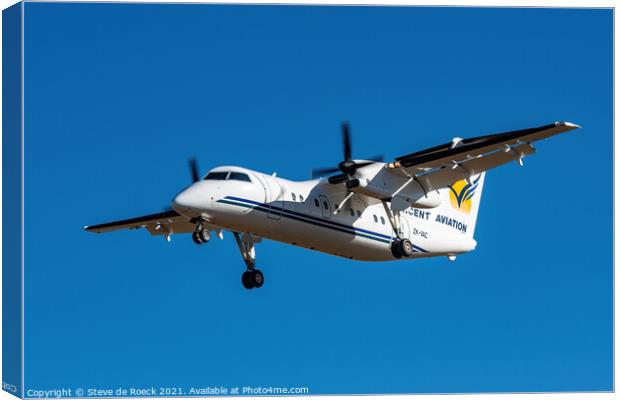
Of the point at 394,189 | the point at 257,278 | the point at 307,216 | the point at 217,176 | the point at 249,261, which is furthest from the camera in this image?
the point at 249,261

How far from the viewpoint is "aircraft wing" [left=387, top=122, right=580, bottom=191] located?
1980 centimetres

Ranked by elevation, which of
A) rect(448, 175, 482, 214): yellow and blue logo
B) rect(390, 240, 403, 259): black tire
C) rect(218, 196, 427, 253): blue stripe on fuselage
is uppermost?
rect(448, 175, 482, 214): yellow and blue logo

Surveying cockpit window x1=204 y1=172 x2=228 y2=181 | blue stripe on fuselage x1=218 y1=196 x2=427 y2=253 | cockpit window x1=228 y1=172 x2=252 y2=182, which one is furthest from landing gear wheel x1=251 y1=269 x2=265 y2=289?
cockpit window x1=204 y1=172 x2=228 y2=181

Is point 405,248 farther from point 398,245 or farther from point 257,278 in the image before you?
point 257,278

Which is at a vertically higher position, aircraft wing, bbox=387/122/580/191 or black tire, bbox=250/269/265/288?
aircraft wing, bbox=387/122/580/191

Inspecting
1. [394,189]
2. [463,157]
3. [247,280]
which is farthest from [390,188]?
[247,280]

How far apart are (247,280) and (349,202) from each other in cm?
271

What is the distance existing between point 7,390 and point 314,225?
724cm

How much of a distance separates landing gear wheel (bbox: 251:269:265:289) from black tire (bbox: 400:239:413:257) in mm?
3018

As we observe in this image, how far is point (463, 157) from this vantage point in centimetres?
2095

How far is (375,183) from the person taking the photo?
2103cm

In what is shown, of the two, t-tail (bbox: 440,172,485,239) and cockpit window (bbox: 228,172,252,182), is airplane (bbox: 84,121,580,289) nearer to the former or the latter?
cockpit window (bbox: 228,172,252,182)

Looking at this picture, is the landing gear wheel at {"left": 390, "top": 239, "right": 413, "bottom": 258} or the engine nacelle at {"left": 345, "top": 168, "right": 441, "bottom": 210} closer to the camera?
the engine nacelle at {"left": 345, "top": 168, "right": 441, "bottom": 210}

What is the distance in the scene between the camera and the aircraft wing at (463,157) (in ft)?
65.0
